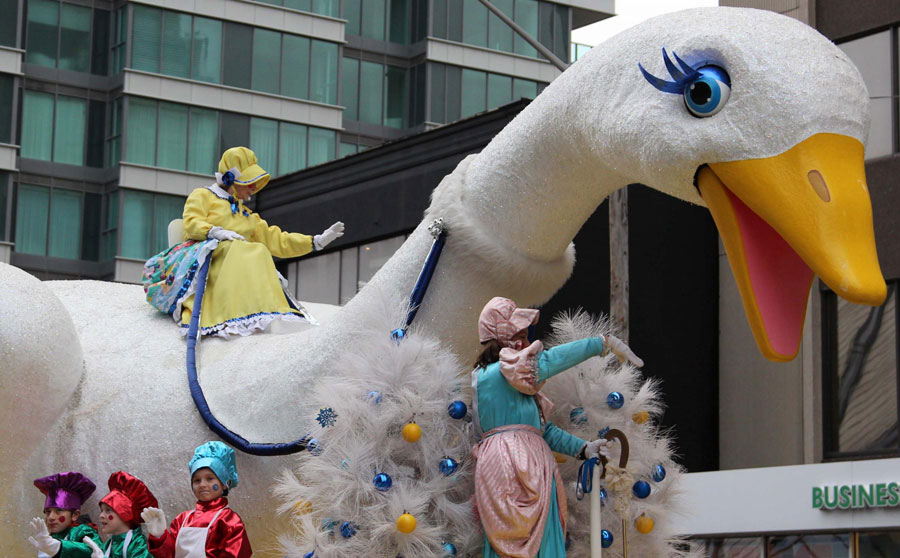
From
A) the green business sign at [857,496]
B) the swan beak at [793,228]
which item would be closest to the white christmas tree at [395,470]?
the swan beak at [793,228]

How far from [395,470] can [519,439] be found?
416 millimetres

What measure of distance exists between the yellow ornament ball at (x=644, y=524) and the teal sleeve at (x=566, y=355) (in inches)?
28.7

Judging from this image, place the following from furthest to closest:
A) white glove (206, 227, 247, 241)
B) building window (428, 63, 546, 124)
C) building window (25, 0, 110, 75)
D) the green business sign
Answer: building window (428, 63, 546, 124), building window (25, 0, 110, 75), the green business sign, white glove (206, 227, 247, 241)

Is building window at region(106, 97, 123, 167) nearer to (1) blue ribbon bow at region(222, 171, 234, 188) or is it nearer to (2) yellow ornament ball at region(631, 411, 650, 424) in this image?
(1) blue ribbon bow at region(222, 171, 234, 188)

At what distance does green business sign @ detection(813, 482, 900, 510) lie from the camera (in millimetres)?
15938

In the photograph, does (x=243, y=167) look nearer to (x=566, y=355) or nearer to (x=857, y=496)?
(x=566, y=355)

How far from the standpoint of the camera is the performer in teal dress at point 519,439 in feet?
14.4

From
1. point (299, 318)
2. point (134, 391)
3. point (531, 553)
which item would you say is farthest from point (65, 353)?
point (531, 553)

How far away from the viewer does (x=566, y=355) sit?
449 cm

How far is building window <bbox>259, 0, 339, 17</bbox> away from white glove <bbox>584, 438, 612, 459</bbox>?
31020mm

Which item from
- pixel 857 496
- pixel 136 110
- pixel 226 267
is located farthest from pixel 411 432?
pixel 136 110

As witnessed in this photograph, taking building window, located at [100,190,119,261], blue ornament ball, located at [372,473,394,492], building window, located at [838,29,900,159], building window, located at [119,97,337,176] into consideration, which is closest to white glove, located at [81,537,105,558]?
blue ornament ball, located at [372,473,394,492]

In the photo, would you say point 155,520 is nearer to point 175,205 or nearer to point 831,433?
point 831,433

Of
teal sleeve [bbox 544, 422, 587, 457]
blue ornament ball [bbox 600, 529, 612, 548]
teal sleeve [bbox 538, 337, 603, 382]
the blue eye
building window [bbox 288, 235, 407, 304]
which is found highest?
building window [bbox 288, 235, 407, 304]
